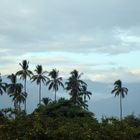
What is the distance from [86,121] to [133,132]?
2289 millimetres

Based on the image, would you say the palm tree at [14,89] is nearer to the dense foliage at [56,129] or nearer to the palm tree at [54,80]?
the palm tree at [54,80]

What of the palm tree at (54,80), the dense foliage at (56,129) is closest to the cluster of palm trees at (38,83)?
the palm tree at (54,80)

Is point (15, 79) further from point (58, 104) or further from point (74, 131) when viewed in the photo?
point (74, 131)

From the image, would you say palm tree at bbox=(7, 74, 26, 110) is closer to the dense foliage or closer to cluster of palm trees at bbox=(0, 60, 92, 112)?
cluster of palm trees at bbox=(0, 60, 92, 112)

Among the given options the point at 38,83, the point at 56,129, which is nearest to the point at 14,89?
the point at 38,83

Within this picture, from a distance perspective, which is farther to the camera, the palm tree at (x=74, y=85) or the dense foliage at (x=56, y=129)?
the palm tree at (x=74, y=85)

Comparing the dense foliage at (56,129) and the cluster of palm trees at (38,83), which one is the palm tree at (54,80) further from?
the dense foliage at (56,129)

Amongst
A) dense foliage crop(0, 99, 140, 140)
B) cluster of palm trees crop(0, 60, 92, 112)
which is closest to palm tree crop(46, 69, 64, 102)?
cluster of palm trees crop(0, 60, 92, 112)

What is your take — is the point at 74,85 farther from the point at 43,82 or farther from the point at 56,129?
the point at 56,129

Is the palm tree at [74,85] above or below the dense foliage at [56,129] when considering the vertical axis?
above

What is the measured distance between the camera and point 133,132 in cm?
1825

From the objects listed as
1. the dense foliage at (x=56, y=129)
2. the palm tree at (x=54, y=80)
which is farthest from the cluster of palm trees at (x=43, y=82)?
the dense foliage at (x=56, y=129)

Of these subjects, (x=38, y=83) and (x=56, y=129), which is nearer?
(x=56, y=129)

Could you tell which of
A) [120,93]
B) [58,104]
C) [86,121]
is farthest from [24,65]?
[86,121]
